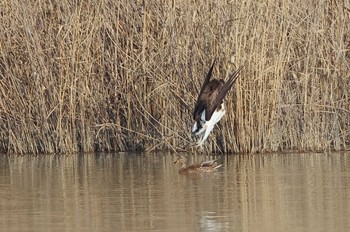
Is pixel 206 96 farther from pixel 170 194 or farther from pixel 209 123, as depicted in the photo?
pixel 170 194

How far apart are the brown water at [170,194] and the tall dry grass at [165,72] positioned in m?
0.40

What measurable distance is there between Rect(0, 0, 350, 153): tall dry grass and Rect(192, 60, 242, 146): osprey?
30.4 inches

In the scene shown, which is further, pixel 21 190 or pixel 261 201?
pixel 21 190

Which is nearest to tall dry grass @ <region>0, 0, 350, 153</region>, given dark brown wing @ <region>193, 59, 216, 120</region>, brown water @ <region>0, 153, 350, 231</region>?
brown water @ <region>0, 153, 350, 231</region>

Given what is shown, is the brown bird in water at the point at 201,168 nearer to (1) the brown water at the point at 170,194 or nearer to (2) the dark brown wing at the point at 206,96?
(1) the brown water at the point at 170,194

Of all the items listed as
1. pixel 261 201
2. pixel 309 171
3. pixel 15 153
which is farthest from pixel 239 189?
pixel 15 153

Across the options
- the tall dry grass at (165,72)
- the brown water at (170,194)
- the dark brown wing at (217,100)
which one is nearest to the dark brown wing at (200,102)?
the dark brown wing at (217,100)

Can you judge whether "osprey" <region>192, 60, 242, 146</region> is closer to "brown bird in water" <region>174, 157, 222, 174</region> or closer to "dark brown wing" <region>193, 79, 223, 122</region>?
"dark brown wing" <region>193, 79, 223, 122</region>

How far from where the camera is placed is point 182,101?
12.0 meters

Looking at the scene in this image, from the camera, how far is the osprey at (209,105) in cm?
1084

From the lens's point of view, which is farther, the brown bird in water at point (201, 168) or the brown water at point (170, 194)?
the brown bird in water at point (201, 168)

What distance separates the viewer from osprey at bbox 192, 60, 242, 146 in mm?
10836

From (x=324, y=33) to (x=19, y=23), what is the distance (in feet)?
11.8

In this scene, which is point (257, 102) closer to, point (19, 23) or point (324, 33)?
point (324, 33)
